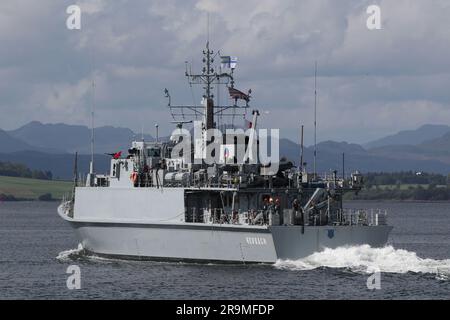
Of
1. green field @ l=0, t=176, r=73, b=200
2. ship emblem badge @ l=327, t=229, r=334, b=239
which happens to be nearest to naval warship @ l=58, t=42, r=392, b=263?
ship emblem badge @ l=327, t=229, r=334, b=239

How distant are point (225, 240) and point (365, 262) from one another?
5227 millimetres

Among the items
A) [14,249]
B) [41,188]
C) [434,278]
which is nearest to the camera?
[434,278]

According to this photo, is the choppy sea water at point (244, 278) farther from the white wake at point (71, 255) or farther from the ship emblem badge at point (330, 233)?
the ship emblem badge at point (330, 233)

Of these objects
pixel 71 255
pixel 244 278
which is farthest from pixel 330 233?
pixel 71 255

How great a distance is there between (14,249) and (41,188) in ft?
375

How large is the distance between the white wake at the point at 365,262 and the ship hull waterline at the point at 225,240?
0.78 feet

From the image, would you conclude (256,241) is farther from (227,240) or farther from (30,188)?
(30,188)

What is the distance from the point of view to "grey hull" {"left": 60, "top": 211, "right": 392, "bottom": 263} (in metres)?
45.7

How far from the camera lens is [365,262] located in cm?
4594

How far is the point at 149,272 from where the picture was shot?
1843 inches
